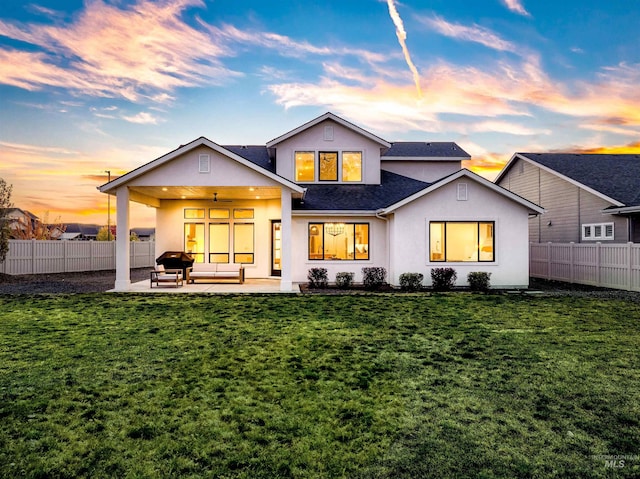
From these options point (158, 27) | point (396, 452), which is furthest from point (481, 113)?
point (396, 452)

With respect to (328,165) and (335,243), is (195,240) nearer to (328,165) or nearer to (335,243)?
(335,243)

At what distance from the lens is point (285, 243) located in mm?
14125

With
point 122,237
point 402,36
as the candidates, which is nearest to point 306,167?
point 402,36

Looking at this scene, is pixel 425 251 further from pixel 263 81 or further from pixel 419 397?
pixel 263 81

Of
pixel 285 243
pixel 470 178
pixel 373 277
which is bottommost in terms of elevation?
pixel 373 277

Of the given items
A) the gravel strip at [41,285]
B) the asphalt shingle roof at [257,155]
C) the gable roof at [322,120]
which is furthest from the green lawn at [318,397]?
the asphalt shingle roof at [257,155]

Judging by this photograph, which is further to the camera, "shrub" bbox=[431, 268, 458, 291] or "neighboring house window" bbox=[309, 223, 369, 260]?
"neighboring house window" bbox=[309, 223, 369, 260]

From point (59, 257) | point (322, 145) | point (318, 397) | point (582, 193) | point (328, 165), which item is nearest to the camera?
point (318, 397)

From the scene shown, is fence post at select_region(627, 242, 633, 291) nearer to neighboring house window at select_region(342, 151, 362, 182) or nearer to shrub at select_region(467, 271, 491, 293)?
shrub at select_region(467, 271, 491, 293)

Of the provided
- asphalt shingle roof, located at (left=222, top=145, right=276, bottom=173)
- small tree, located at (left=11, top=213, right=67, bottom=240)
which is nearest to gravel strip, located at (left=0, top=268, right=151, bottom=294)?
asphalt shingle roof, located at (left=222, top=145, right=276, bottom=173)

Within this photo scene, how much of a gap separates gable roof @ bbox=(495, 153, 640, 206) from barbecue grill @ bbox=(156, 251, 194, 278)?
18529 mm

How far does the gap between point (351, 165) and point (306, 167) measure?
216 centimetres

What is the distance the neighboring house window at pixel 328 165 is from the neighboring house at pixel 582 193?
1149 centimetres

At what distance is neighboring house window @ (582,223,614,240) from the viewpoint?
17.8 metres
